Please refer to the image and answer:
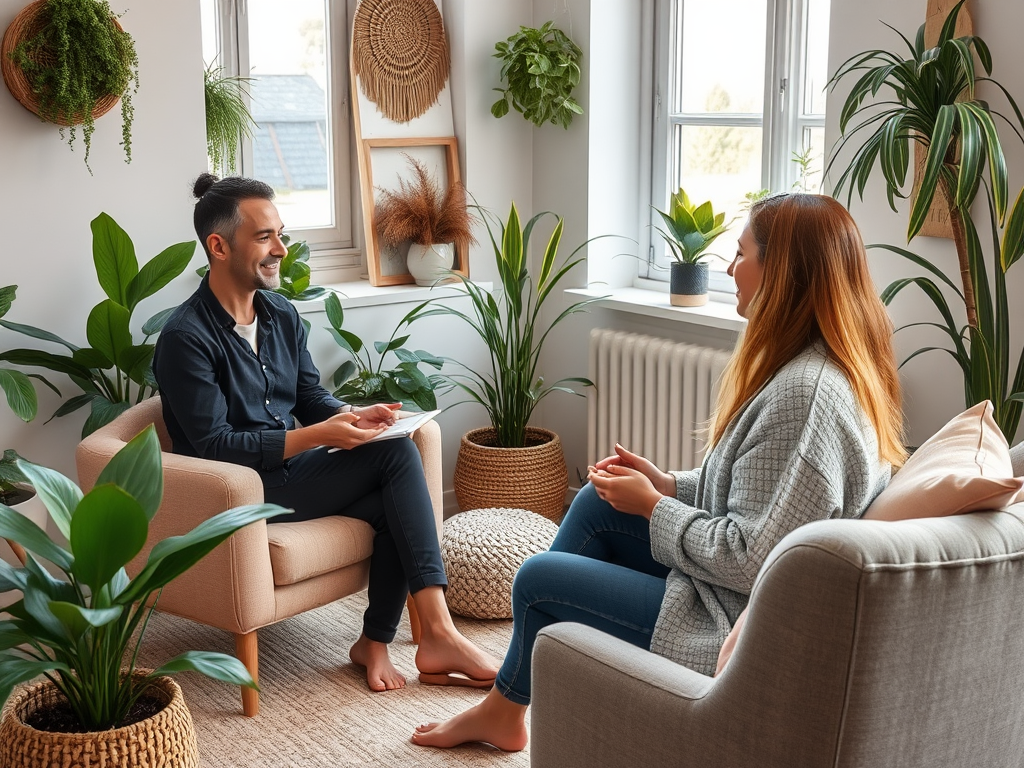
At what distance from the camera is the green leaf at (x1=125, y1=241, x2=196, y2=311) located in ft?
9.77

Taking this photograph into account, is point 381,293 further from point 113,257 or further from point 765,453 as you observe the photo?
point 765,453

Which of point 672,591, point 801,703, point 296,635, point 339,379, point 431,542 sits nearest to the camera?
point 801,703

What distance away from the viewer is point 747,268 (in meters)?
1.89

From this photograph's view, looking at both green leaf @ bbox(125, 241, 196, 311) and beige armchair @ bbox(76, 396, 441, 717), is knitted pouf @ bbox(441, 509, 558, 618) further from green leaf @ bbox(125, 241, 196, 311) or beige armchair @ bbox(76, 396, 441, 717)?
green leaf @ bbox(125, 241, 196, 311)

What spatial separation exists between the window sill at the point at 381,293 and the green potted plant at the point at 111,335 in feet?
1.99

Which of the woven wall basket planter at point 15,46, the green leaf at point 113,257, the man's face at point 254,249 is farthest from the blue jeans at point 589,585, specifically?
the woven wall basket planter at point 15,46

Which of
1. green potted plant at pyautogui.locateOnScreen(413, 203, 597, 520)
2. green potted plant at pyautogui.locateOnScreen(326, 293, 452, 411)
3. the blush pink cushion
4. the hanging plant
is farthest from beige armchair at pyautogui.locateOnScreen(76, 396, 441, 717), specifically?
the blush pink cushion

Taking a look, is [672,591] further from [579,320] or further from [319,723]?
[579,320]

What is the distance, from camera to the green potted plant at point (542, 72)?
12.2 feet

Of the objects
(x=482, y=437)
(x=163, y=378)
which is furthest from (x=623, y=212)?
(x=163, y=378)

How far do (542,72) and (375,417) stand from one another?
1.50 metres

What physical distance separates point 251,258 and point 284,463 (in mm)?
515

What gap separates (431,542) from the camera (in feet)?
8.96

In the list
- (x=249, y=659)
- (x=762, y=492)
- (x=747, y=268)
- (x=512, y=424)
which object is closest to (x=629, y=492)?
(x=762, y=492)
